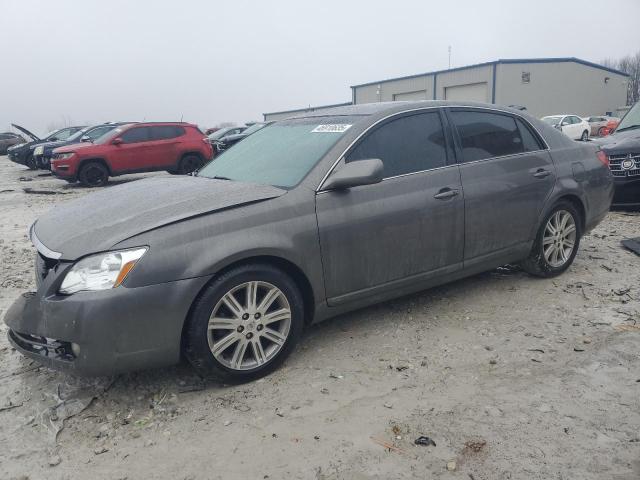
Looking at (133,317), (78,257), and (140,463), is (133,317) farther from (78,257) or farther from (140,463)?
(140,463)

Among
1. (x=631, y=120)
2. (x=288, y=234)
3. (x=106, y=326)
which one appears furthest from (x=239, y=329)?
(x=631, y=120)

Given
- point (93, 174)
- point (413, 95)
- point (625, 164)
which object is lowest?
point (413, 95)

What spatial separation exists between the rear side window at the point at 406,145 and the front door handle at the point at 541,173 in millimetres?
1007

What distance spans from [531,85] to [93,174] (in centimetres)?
3154

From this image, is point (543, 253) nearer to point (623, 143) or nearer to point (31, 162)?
point (623, 143)

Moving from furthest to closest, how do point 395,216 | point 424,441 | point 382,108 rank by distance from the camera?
point 382,108
point 395,216
point 424,441

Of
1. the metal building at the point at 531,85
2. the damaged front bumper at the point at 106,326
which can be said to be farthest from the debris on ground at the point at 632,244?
the metal building at the point at 531,85

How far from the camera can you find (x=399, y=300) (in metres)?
4.48

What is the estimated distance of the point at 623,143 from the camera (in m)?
7.57

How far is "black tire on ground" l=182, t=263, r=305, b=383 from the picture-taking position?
117 inches

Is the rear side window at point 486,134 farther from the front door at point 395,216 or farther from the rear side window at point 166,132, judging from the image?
the rear side window at point 166,132

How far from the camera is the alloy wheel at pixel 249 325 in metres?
3.05

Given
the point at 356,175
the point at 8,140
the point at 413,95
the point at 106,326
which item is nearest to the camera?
the point at 106,326

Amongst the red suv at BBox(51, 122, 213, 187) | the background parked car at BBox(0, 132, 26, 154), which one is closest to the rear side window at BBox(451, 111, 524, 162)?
the red suv at BBox(51, 122, 213, 187)
